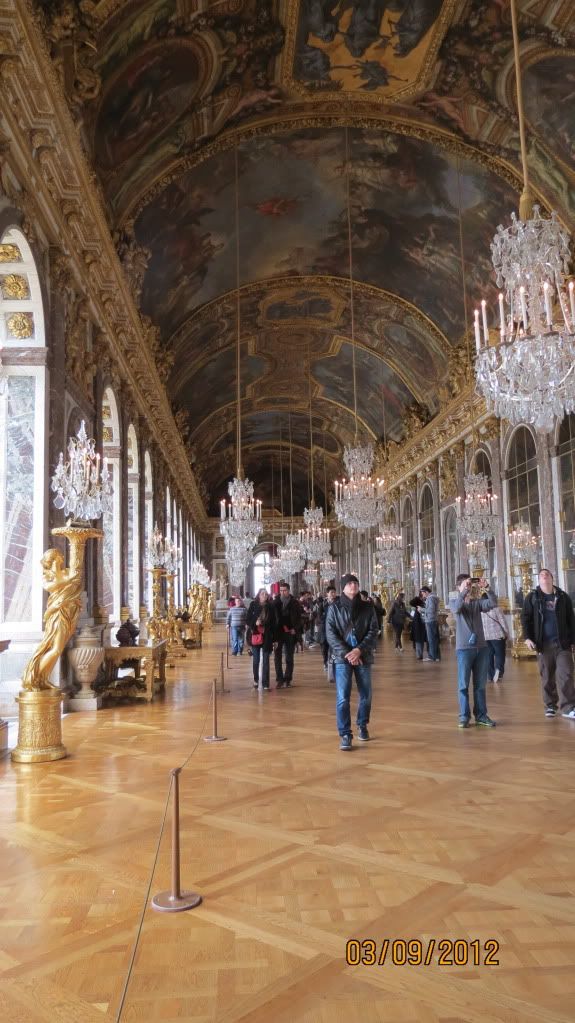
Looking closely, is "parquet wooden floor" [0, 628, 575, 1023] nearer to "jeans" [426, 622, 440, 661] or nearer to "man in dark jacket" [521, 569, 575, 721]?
"man in dark jacket" [521, 569, 575, 721]

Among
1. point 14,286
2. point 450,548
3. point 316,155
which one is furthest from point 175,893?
point 450,548

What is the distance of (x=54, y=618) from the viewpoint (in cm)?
621

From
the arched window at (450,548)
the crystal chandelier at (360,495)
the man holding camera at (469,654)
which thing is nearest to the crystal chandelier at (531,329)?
the man holding camera at (469,654)

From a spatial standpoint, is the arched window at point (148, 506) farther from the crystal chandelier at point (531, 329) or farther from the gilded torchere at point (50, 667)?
the crystal chandelier at point (531, 329)

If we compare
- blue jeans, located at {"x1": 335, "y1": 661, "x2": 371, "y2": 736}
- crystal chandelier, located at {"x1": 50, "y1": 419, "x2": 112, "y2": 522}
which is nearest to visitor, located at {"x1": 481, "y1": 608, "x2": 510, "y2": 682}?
blue jeans, located at {"x1": 335, "y1": 661, "x2": 371, "y2": 736}

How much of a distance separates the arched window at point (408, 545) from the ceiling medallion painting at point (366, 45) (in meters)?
15.7

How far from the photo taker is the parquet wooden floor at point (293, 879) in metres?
2.23

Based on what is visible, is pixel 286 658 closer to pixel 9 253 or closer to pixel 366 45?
pixel 9 253

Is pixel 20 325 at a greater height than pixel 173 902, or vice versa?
pixel 20 325

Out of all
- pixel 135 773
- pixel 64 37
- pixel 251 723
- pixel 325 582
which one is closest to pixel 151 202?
pixel 64 37

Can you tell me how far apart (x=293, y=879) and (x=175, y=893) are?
1.81 feet

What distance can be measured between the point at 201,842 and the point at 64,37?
7939 mm

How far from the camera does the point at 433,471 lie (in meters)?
22.9
